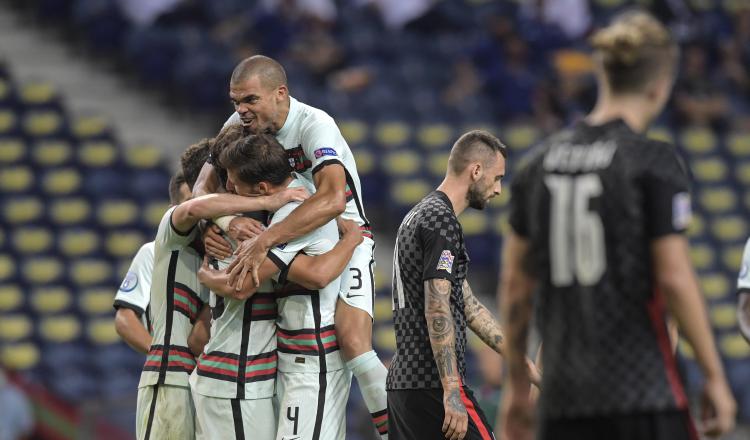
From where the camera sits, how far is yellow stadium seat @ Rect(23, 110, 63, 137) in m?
13.4

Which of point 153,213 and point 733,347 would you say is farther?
point 733,347

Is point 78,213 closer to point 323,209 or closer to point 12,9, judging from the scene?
point 12,9

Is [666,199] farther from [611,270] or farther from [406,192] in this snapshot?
[406,192]

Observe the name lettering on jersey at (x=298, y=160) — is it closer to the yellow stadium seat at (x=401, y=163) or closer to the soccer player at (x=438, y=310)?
the soccer player at (x=438, y=310)

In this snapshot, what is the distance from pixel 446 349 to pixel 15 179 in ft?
28.3

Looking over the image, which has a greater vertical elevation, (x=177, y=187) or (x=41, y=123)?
(x=41, y=123)

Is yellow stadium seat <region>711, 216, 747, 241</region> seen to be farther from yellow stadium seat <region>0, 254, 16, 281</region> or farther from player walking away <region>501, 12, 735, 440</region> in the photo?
player walking away <region>501, 12, 735, 440</region>

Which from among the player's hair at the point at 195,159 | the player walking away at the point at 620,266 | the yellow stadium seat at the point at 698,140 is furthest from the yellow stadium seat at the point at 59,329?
the player walking away at the point at 620,266

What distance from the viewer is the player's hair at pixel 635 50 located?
3686 mm

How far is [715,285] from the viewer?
543 inches

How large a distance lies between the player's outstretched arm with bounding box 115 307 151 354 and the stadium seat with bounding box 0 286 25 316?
5720 millimetres

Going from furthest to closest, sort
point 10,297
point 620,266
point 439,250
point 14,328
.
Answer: point 10,297, point 14,328, point 439,250, point 620,266

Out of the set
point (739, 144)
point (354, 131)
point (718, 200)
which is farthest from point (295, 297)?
point (739, 144)

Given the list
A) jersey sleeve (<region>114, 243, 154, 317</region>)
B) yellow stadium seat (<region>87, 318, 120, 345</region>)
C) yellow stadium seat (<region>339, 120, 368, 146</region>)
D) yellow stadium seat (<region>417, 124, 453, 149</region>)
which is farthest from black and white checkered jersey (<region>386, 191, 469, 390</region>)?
yellow stadium seat (<region>417, 124, 453, 149</region>)
